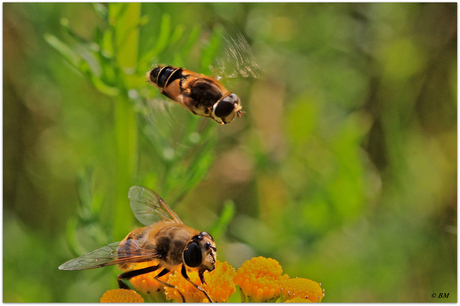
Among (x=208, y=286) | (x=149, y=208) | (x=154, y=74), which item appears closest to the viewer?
(x=208, y=286)

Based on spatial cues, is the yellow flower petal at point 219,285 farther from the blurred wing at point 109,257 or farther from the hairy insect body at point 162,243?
the blurred wing at point 109,257

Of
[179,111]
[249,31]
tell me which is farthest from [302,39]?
[179,111]

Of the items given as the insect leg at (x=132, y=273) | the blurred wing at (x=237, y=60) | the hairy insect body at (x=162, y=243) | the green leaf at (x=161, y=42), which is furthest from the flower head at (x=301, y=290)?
the green leaf at (x=161, y=42)

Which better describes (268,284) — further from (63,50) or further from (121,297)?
(63,50)

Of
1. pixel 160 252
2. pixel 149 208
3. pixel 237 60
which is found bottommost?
pixel 160 252

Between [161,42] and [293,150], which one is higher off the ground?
[161,42]

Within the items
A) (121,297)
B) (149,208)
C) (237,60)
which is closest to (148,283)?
(121,297)
